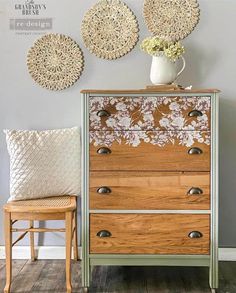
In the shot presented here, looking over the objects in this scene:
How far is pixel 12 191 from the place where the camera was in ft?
8.69

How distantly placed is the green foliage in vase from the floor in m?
1.44

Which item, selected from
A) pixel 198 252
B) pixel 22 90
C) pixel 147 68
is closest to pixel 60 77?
pixel 22 90

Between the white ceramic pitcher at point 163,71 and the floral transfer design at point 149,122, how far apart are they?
0.96ft

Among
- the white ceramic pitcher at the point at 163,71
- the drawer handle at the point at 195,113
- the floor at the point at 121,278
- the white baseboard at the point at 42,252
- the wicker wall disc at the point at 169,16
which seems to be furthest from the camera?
the white baseboard at the point at 42,252

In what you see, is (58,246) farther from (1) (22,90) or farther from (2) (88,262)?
(1) (22,90)

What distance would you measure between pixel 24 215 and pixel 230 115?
158 cm

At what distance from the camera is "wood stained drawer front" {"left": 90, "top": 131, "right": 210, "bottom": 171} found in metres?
2.37

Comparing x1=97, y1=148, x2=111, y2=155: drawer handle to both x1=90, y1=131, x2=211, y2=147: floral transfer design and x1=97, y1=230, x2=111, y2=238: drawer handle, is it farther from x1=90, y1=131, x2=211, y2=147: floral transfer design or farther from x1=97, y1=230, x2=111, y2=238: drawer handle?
x1=97, y1=230, x2=111, y2=238: drawer handle

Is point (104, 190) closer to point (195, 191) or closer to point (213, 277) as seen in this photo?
point (195, 191)

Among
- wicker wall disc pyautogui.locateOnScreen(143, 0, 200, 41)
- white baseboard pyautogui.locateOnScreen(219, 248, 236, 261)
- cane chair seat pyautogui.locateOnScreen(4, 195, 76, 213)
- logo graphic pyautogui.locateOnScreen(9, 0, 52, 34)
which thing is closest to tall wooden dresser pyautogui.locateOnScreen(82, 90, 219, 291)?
cane chair seat pyautogui.locateOnScreen(4, 195, 76, 213)

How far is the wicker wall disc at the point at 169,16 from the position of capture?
283 cm

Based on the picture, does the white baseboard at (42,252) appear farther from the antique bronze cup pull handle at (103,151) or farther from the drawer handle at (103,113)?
the drawer handle at (103,113)

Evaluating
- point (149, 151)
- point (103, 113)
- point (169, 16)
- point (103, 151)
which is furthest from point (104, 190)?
point (169, 16)

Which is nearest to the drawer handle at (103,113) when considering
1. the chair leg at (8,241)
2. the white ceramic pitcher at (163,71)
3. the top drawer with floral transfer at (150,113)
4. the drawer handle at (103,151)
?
the top drawer with floral transfer at (150,113)
